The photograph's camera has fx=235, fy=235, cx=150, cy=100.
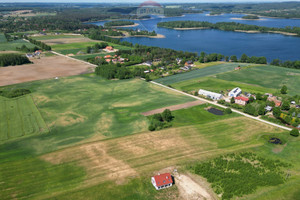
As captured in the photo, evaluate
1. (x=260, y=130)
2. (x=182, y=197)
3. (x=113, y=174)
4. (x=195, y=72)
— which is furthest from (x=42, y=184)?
(x=195, y=72)

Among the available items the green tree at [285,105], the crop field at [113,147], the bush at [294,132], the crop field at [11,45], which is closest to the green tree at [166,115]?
the crop field at [113,147]

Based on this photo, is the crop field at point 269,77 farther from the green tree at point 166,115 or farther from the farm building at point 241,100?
the green tree at point 166,115

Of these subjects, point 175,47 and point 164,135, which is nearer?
point 164,135

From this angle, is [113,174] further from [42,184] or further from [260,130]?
[260,130]

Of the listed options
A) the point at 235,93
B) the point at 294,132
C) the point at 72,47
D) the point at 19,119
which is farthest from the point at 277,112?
the point at 72,47

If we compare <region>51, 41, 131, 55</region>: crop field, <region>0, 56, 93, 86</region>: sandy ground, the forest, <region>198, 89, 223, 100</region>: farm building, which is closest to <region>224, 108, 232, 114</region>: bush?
<region>198, 89, 223, 100</region>: farm building
